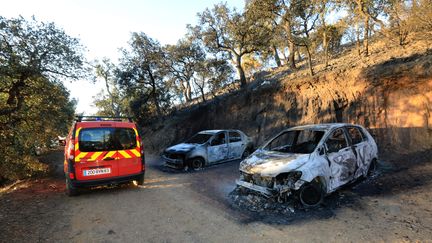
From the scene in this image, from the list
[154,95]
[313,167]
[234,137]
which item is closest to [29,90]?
[234,137]

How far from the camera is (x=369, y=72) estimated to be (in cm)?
1027

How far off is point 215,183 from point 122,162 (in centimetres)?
282

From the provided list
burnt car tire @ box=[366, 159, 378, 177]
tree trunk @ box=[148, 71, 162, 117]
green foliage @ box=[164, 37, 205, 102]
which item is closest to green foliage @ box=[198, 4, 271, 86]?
green foliage @ box=[164, 37, 205, 102]

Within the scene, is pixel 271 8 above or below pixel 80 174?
above

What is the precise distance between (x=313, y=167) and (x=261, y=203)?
1.35 metres

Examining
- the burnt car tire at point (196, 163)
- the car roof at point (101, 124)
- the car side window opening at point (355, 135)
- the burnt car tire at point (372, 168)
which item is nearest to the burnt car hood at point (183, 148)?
the burnt car tire at point (196, 163)

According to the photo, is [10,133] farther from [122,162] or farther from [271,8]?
[271,8]

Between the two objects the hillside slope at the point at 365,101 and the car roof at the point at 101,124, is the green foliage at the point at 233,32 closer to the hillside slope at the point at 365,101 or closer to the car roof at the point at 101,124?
the hillside slope at the point at 365,101

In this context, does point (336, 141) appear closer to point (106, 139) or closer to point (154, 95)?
point (106, 139)

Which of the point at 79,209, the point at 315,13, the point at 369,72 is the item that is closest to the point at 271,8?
the point at 315,13

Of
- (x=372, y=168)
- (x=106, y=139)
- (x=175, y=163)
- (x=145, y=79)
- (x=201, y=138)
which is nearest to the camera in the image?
(x=106, y=139)

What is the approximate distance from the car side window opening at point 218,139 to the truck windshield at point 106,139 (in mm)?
4020

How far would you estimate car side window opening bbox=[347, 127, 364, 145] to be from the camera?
20.2ft

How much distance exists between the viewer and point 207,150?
1004 centimetres
